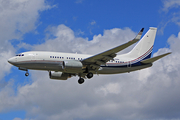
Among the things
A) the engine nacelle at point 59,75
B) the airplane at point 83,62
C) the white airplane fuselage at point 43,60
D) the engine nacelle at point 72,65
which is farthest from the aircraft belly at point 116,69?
the engine nacelle at point 59,75

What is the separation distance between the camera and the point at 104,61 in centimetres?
4812

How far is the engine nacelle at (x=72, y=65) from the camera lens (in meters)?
46.1

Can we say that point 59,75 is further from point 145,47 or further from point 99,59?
point 145,47

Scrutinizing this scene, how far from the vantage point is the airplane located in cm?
4600

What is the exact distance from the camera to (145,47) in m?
56.4

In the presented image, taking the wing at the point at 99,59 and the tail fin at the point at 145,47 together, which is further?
the tail fin at the point at 145,47

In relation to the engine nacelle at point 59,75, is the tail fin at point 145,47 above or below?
above

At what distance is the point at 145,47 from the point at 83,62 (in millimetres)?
14970

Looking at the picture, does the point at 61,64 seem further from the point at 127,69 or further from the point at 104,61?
the point at 127,69

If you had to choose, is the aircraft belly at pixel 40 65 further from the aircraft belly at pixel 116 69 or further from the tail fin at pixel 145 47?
the tail fin at pixel 145 47

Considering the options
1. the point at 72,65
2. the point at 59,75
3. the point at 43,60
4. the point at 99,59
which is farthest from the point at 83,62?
the point at 59,75

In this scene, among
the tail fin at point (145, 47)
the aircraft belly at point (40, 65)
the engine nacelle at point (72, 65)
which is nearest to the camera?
the aircraft belly at point (40, 65)

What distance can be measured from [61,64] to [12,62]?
7915 mm

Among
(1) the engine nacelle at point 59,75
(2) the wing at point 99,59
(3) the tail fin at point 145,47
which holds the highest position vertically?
(3) the tail fin at point 145,47
